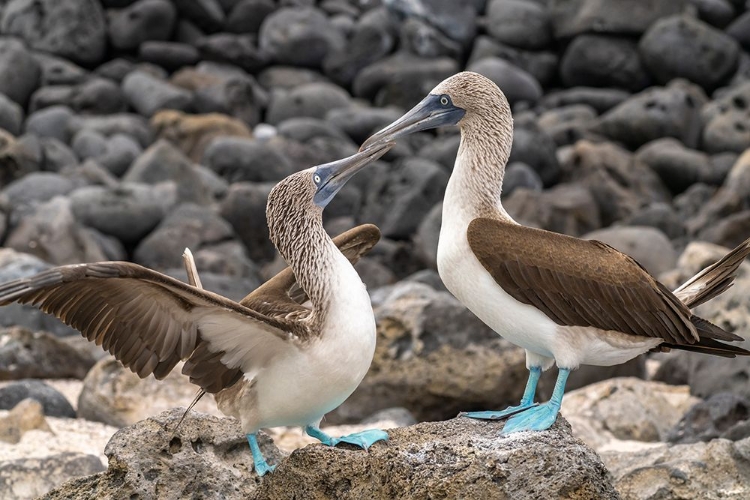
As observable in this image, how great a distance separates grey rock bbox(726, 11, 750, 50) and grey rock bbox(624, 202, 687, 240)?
12590 millimetres

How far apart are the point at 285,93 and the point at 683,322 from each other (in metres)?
23.9

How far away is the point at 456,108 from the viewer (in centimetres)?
606

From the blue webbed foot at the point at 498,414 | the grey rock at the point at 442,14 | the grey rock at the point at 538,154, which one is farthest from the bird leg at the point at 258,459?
the grey rock at the point at 442,14

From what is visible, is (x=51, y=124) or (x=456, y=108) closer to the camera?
(x=456, y=108)

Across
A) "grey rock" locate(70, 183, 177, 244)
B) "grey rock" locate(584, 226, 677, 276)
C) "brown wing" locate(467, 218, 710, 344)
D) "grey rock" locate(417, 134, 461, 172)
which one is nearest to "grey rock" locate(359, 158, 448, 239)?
"grey rock" locate(417, 134, 461, 172)

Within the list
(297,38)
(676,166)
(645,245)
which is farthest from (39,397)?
(297,38)

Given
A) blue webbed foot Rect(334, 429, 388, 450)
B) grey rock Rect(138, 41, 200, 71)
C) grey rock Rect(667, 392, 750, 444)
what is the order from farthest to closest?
grey rock Rect(138, 41, 200, 71) → grey rock Rect(667, 392, 750, 444) → blue webbed foot Rect(334, 429, 388, 450)

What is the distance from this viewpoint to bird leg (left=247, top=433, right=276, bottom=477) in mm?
5635

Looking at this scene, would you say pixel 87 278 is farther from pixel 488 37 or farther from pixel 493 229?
pixel 488 37

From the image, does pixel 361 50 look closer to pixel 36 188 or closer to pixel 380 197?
pixel 380 197

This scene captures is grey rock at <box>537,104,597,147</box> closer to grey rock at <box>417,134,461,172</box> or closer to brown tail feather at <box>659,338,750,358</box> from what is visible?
grey rock at <box>417,134,461,172</box>

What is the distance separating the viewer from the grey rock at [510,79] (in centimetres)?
2905

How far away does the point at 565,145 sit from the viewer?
26.9 metres

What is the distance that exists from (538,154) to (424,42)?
24.7 ft
